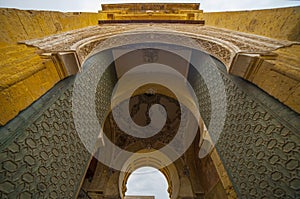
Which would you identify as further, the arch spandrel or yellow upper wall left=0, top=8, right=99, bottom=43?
yellow upper wall left=0, top=8, right=99, bottom=43

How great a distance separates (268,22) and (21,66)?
437cm

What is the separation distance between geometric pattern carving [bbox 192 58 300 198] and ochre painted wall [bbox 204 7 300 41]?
1.77 metres

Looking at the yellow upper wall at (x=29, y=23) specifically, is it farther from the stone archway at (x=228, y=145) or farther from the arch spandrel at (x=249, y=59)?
the stone archway at (x=228, y=145)

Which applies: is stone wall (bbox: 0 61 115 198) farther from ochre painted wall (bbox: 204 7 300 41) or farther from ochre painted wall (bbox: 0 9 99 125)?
ochre painted wall (bbox: 204 7 300 41)

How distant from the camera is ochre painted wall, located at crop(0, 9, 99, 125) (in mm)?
1200

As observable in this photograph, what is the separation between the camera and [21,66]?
4.86 feet

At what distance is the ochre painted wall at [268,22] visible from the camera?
2820 mm

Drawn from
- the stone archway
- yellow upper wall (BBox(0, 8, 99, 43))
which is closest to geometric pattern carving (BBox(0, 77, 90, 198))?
the stone archway

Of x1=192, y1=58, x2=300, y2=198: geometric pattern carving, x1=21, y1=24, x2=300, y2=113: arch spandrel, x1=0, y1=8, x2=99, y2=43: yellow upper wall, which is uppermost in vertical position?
x1=0, y1=8, x2=99, y2=43: yellow upper wall

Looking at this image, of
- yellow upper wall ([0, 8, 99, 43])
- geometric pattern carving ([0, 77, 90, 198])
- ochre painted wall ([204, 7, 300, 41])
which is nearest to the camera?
geometric pattern carving ([0, 77, 90, 198])

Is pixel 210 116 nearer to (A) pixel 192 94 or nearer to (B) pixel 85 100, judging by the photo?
(A) pixel 192 94

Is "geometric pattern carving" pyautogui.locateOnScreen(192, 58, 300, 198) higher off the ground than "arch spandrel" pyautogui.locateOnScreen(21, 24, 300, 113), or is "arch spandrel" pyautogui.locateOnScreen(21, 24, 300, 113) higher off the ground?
"arch spandrel" pyautogui.locateOnScreen(21, 24, 300, 113)

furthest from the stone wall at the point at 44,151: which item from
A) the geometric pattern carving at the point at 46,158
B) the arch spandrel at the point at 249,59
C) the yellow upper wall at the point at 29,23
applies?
the yellow upper wall at the point at 29,23

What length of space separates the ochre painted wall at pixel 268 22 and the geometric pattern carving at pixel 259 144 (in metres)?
1.77
